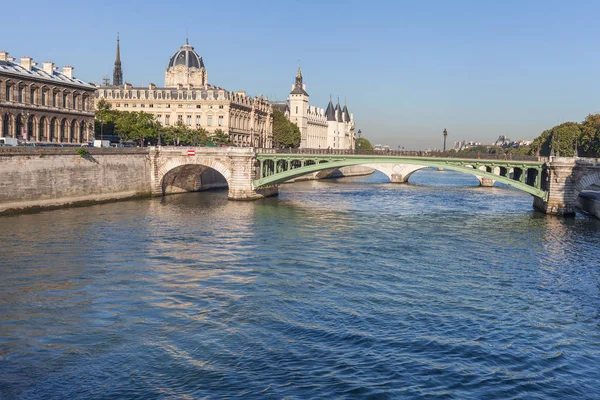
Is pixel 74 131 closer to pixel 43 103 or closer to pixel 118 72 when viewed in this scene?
pixel 43 103

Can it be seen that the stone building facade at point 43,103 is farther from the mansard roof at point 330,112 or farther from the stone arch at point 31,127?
the mansard roof at point 330,112

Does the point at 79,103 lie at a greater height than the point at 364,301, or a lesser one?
greater

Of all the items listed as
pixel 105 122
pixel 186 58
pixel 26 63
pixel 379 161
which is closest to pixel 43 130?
pixel 26 63

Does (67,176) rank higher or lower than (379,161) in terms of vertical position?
lower

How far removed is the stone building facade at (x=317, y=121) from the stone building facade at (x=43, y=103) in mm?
84928

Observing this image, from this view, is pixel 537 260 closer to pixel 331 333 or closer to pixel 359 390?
pixel 331 333

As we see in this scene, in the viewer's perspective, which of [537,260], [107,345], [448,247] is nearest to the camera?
[107,345]

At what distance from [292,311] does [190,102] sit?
8167cm

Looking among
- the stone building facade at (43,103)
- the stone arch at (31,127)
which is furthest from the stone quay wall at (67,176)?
the stone arch at (31,127)

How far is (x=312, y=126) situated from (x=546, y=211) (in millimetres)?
110216

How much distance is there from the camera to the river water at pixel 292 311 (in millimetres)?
17344

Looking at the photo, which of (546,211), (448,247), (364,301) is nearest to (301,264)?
(364,301)

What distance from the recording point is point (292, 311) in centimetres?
2348

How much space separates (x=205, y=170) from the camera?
7156 centimetres
